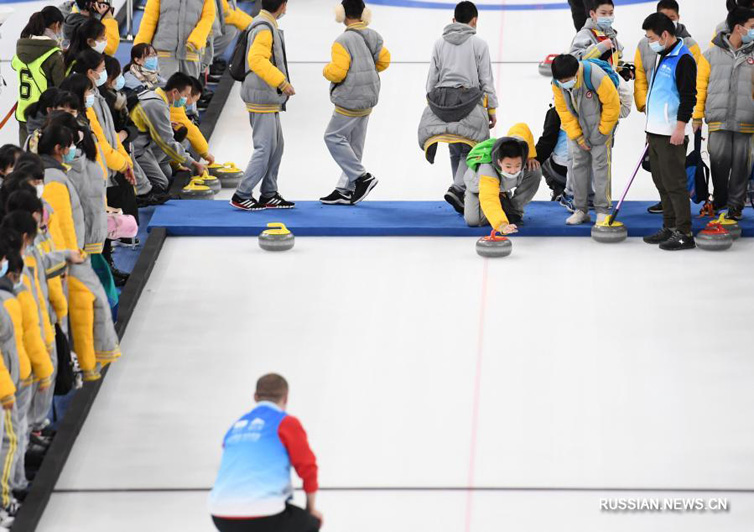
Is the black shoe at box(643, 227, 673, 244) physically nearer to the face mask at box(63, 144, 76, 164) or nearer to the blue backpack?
the blue backpack

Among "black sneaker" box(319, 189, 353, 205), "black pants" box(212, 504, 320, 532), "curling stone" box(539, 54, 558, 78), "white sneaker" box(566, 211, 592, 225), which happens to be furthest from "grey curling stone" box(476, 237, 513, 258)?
"black pants" box(212, 504, 320, 532)

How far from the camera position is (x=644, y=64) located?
32.9 ft

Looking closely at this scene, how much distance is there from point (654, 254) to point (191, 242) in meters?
2.94

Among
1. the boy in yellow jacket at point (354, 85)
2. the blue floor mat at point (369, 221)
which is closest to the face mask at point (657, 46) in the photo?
the blue floor mat at point (369, 221)

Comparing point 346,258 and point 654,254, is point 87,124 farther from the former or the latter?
point 654,254

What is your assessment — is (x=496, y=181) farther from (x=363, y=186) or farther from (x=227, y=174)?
(x=227, y=174)

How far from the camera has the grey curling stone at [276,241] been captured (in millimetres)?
9719

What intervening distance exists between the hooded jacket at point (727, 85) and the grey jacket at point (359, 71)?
2098 millimetres

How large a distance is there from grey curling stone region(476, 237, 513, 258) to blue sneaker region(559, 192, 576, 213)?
76 centimetres

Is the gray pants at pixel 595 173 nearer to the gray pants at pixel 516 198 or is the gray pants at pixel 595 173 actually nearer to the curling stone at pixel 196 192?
the gray pants at pixel 516 198

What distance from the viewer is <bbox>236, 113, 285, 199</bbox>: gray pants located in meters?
10.2

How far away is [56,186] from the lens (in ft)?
24.1

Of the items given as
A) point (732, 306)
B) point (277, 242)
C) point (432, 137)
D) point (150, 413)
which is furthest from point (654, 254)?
point (150, 413)

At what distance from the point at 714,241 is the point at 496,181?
1.40m
